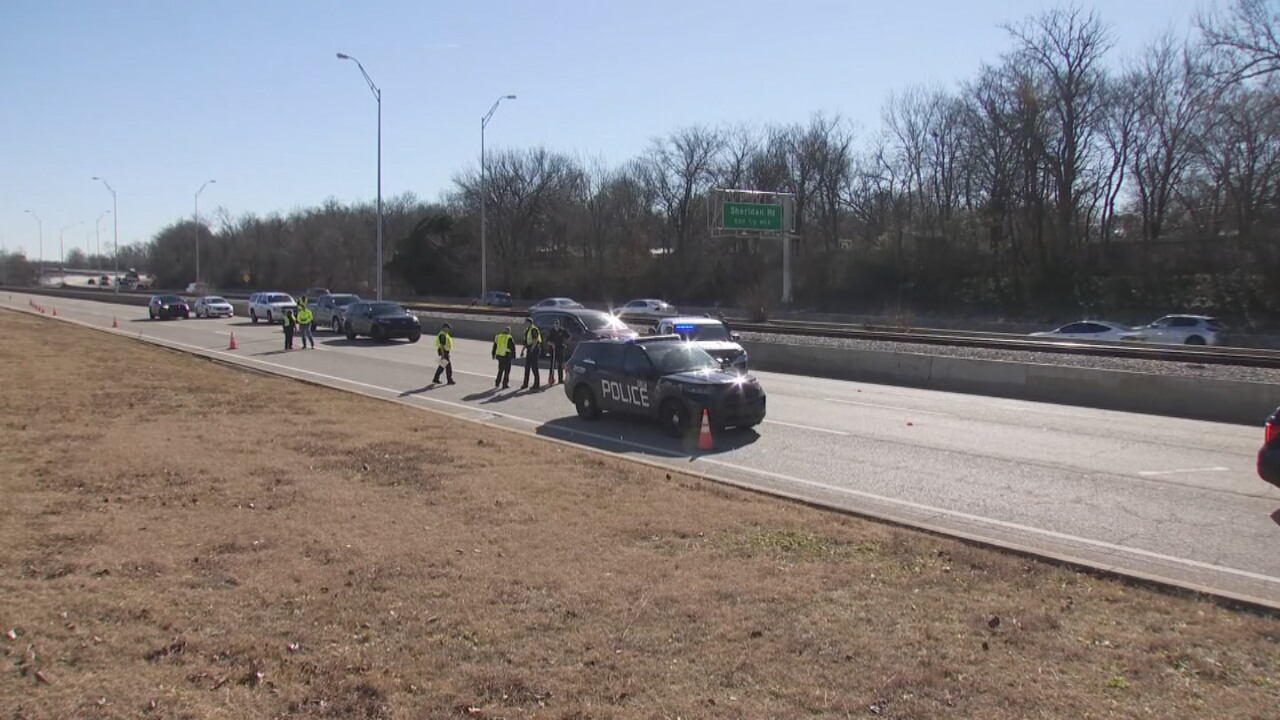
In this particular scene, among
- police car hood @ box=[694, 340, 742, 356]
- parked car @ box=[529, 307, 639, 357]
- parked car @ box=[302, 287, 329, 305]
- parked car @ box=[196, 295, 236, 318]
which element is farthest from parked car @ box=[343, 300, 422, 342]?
parked car @ box=[196, 295, 236, 318]

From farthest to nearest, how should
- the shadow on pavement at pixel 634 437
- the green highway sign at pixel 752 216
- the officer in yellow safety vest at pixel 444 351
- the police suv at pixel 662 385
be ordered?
the green highway sign at pixel 752 216
the officer in yellow safety vest at pixel 444 351
the police suv at pixel 662 385
the shadow on pavement at pixel 634 437

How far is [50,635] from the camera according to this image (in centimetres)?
455

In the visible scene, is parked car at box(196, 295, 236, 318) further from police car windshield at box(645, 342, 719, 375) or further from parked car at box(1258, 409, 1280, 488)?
parked car at box(1258, 409, 1280, 488)

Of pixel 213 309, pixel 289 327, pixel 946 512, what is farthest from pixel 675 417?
pixel 213 309

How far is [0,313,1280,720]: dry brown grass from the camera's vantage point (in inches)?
162

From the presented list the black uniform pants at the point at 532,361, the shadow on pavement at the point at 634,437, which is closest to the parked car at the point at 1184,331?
the black uniform pants at the point at 532,361

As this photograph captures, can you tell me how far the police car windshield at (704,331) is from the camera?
2041 cm

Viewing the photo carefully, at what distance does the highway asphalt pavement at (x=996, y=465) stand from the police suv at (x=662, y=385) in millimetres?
352

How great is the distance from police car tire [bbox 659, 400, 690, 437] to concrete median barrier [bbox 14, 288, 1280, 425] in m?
9.43

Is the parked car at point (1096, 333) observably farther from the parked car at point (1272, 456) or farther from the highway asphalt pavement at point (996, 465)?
the parked car at point (1272, 456)

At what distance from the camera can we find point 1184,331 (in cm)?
3177

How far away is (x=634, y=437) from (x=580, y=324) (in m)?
10.5

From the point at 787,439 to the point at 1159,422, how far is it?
7344 millimetres

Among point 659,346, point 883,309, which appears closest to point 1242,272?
point 883,309
